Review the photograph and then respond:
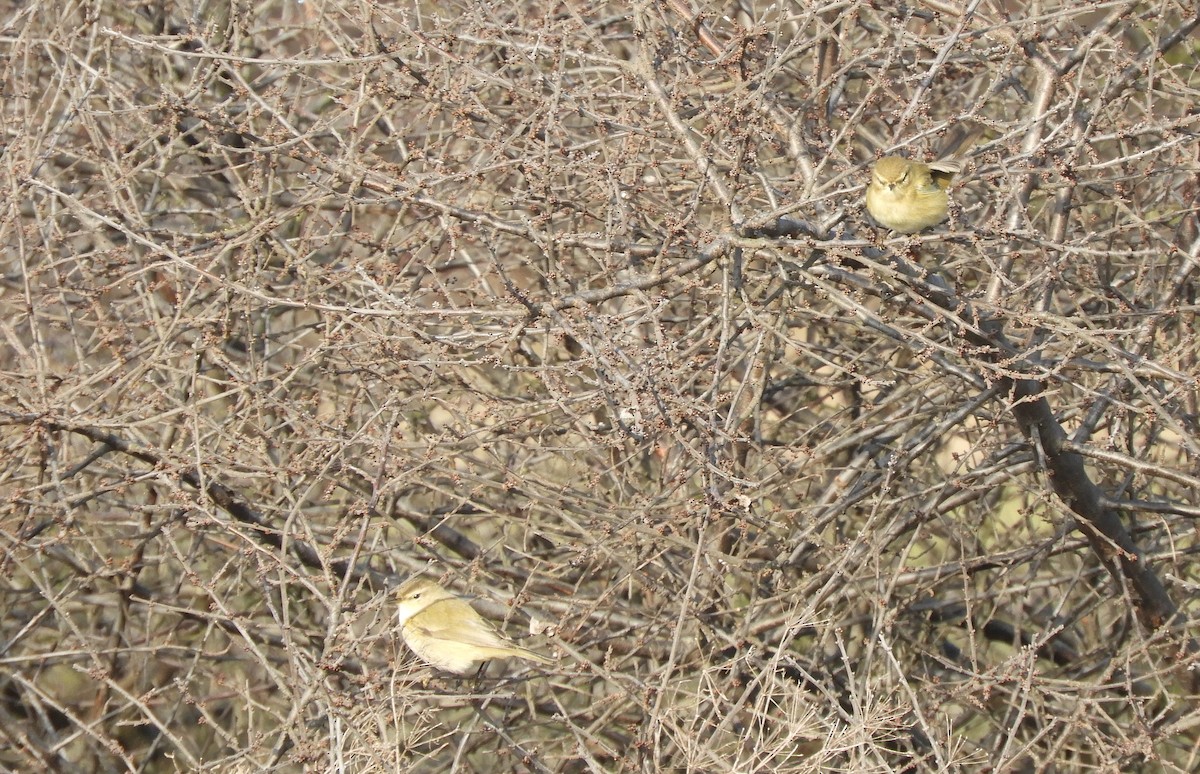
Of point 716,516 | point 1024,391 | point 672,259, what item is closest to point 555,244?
point 672,259

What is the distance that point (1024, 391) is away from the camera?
475 cm

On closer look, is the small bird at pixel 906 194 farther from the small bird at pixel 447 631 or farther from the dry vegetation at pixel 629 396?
the small bird at pixel 447 631

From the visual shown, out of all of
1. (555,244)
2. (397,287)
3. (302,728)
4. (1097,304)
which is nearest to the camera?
(302,728)

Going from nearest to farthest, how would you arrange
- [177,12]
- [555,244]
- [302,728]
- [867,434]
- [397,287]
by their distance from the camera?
[302,728]
[555,244]
[397,287]
[867,434]
[177,12]

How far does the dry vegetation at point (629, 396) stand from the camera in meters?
4.22

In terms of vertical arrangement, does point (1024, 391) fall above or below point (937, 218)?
below

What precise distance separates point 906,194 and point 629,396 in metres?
1.39

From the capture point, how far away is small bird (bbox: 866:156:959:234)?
175 inches

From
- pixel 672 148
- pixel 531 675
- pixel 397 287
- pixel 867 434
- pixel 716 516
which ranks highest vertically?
pixel 672 148

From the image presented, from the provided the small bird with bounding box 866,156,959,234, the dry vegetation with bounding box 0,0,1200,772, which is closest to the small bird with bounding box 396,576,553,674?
Answer: the dry vegetation with bounding box 0,0,1200,772

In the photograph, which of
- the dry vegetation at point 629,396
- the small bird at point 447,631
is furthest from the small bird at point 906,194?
the small bird at point 447,631

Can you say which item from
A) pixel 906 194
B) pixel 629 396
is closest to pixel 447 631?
pixel 629 396

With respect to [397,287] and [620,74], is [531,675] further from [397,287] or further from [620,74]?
[620,74]

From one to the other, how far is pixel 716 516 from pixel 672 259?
3.11 ft
